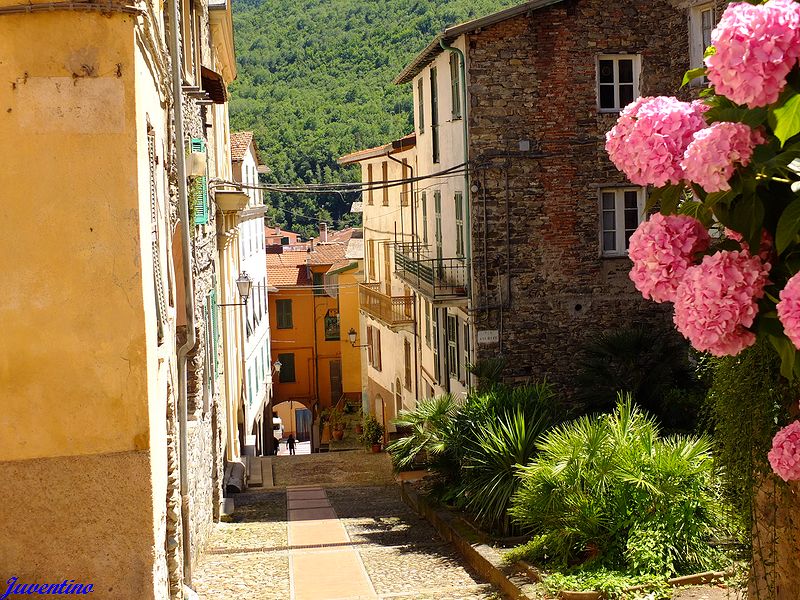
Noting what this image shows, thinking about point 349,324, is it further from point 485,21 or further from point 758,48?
point 758,48

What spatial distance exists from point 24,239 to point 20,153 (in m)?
0.58

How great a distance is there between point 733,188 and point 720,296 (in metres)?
0.38

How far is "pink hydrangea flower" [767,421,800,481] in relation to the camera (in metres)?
4.01

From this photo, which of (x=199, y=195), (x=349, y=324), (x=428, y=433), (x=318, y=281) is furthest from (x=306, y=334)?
(x=199, y=195)

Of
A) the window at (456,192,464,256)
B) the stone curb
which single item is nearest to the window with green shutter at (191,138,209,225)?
the stone curb

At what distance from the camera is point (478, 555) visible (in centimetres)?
1298

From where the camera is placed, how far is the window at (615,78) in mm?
20312

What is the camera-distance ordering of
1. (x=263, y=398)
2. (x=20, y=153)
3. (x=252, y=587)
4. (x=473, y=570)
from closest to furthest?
(x=20, y=153), (x=252, y=587), (x=473, y=570), (x=263, y=398)

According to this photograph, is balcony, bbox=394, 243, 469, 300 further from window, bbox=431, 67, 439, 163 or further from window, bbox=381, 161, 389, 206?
window, bbox=381, 161, 389, 206

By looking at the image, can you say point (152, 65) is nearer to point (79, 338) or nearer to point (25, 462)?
point (79, 338)

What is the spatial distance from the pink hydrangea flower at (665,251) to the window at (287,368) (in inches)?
1816

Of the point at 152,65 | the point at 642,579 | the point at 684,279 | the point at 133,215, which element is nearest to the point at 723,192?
the point at 684,279

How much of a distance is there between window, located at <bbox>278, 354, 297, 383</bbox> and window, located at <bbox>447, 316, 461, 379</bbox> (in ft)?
88.7

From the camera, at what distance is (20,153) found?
7.16 metres
